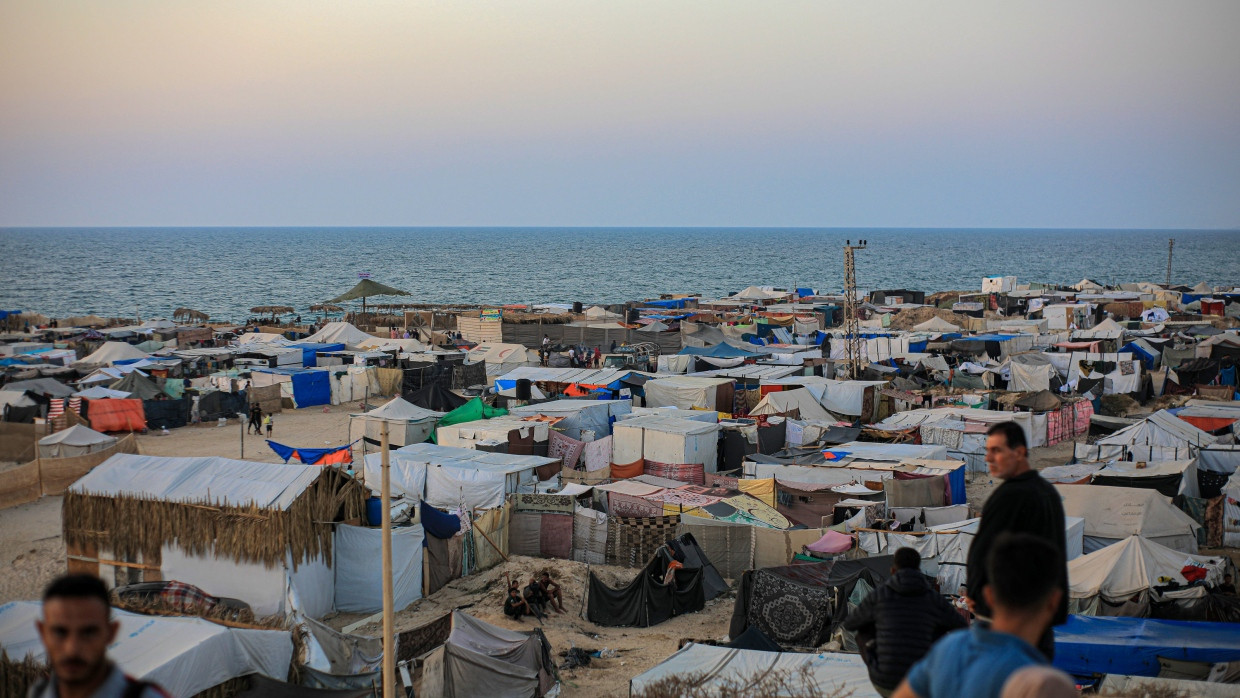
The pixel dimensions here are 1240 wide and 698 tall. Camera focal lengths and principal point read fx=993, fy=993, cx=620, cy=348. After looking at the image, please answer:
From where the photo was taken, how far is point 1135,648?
11.2 meters

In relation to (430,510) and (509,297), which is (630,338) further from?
(509,297)

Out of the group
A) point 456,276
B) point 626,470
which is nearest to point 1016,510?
point 626,470

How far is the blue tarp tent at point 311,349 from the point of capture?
1484 inches

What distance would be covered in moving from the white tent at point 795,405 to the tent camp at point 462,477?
9.45 metres

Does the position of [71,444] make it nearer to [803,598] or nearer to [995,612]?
[803,598]

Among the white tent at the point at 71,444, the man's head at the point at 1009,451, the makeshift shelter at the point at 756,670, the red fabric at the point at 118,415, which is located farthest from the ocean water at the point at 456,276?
the man's head at the point at 1009,451

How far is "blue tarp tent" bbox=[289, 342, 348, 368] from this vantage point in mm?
37688

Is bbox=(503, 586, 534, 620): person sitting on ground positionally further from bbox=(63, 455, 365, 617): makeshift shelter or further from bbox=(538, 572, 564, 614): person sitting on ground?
bbox=(63, 455, 365, 617): makeshift shelter

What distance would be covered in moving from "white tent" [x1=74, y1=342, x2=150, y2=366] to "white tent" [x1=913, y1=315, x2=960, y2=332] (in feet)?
112

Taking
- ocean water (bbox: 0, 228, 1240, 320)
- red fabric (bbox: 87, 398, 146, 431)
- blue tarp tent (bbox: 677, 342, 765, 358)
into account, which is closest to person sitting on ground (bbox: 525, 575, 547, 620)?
red fabric (bbox: 87, 398, 146, 431)

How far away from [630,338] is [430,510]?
27686mm

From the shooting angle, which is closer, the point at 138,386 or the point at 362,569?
the point at 362,569

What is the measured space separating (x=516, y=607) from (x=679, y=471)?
7.18 m

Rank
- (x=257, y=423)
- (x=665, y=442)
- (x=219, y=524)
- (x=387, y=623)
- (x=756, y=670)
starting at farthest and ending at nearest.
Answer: (x=257, y=423)
(x=665, y=442)
(x=219, y=524)
(x=387, y=623)
(x=756, y=670)
